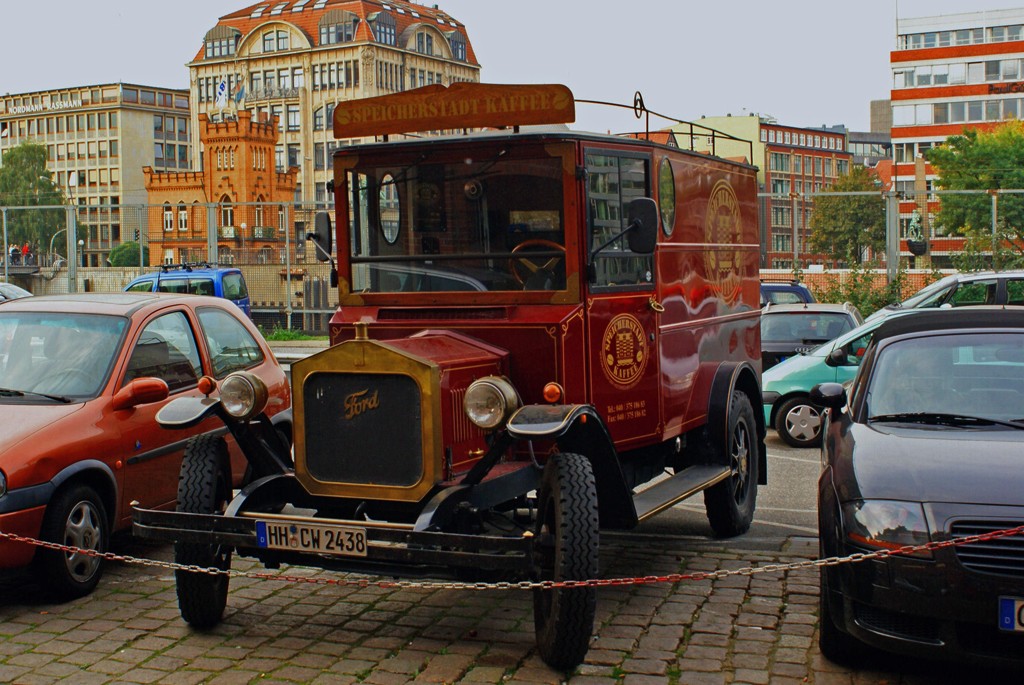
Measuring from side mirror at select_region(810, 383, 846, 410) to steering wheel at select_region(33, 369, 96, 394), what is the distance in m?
4.31

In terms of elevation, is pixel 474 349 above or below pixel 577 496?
above

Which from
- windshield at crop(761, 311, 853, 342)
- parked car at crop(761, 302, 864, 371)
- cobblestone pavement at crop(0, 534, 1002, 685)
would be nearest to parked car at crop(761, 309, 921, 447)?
parked car at crop(761, 302, 864, 371)

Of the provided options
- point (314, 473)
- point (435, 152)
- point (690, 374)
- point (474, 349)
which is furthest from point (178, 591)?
point (690, 374)

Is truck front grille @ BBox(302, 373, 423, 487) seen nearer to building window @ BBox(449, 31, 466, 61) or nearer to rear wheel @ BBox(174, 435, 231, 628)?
rear wheel @ BBox(174, 435, 231, 628)

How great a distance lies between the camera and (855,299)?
2700 centimetres

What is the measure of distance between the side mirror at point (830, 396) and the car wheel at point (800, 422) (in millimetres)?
6820

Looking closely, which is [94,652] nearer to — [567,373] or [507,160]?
[567,373]

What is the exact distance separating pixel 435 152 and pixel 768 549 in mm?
3446

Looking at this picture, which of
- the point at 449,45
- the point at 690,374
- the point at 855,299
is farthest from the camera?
the point at 449,45

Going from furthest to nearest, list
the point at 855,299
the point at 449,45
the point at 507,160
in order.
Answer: the point at 449,45 < the point at 855,299 < the point at 507,160

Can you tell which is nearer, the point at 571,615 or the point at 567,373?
the point at 571,615

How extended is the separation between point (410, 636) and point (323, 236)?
2.62 meters

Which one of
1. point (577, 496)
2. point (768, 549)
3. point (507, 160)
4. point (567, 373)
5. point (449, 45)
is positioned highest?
point (449, 45)

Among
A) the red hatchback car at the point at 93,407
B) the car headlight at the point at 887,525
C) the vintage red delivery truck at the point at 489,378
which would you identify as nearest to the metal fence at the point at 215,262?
the red hatchback car at the point at 93,407
